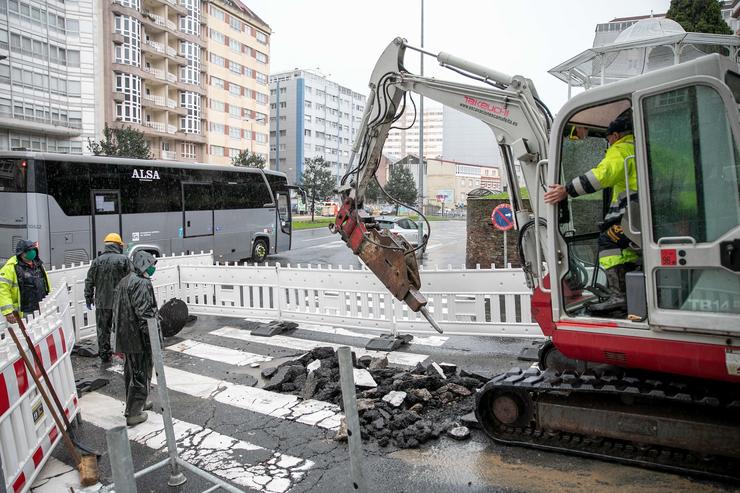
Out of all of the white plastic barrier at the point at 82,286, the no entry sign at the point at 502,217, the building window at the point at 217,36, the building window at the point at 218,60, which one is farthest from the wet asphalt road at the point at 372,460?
the building window at the point at 217,36

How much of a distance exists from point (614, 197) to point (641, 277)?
2.54ft

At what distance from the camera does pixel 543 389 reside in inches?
184

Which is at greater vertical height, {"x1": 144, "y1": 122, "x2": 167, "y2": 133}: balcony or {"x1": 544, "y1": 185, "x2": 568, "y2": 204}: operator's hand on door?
{"x1": 144, "y1": 122, "x2": 167, "y2": 133}: balcony

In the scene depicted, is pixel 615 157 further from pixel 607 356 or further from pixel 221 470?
pixel 221 470

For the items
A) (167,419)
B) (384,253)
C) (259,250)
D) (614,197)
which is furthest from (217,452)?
(259,250)

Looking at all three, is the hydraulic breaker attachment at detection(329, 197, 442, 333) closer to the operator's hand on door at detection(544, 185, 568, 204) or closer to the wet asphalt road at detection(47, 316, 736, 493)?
the wet asphalt road at detection(47, 316, 736, 493)

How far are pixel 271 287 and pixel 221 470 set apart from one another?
19.2ft

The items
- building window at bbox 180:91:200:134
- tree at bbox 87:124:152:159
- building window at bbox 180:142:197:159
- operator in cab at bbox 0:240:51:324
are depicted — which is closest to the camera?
operator in cab at bbox 0:240:51:324

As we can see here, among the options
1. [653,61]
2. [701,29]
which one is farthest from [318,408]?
[701,29]

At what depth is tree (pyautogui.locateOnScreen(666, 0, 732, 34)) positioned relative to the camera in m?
20.4

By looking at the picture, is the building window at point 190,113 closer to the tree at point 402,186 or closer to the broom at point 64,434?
the tree at point 402,186

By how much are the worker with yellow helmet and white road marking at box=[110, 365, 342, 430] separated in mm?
1384

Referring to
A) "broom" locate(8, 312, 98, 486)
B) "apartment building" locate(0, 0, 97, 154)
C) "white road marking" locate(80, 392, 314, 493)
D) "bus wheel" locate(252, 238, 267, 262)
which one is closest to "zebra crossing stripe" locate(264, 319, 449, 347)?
"white road marking" locate(80, 392, 314, 493)

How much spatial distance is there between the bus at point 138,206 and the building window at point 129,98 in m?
33.6
